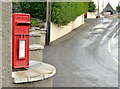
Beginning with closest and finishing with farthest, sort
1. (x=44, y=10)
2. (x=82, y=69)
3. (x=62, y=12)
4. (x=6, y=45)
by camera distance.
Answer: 1. (x=6, y=45)
2. (x=82, y=69)
3. (x=44, y=10)
4. (x=62, y=12)

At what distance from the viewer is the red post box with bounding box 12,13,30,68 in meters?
4.05

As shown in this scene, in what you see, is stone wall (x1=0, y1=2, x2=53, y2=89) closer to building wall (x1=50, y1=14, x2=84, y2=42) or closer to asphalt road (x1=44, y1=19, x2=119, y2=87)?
asphalt road (x1=44, y1=19, x2=119, y2=87)

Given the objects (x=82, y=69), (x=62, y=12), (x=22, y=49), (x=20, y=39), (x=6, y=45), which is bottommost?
(x=82, y=69)

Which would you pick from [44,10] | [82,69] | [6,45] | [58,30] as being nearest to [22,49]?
[6,45]

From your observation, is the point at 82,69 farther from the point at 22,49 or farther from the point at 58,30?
the point at 58,30

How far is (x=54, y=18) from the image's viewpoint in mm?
19094

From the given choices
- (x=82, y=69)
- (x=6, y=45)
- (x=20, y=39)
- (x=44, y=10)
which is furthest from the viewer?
(x=44, y=10)

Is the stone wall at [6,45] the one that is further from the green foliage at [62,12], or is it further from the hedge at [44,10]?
the green foliage at [62,12]

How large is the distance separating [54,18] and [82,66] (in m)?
8.95

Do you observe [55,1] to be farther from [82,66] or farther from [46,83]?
[46,83]

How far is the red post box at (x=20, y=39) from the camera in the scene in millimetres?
4055

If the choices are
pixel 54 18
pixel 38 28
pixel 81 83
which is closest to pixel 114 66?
pixel 81 83

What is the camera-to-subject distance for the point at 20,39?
4133mm

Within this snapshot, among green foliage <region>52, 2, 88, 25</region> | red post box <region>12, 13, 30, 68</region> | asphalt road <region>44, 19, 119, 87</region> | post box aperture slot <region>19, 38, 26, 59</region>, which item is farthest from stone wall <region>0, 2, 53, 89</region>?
green foliage <region>52, 2, 88, 25</region>
